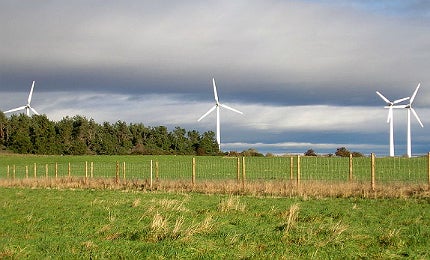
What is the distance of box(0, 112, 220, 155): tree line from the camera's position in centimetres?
9838

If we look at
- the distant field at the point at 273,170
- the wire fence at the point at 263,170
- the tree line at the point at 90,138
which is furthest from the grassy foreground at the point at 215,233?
the tree line at the point at 90,138

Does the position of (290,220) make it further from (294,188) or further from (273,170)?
(273,170)

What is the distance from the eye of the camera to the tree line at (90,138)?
323 ft

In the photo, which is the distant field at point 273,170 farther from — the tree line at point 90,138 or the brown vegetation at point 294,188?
the tree line at point 90,138

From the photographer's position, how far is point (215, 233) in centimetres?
1195

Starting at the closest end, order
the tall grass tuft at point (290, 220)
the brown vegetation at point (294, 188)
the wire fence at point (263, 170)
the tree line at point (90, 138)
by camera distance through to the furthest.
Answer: the tall grass tuft at point (290, 220), the brown vegetation at point (294, 188), the wire fence at point (263, 170), the tree line at point (90, 138)

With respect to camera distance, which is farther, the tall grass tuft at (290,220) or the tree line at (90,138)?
the tree line at (90,138)

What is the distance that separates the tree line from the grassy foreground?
78.7m

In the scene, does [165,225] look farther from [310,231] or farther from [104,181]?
[104,181]

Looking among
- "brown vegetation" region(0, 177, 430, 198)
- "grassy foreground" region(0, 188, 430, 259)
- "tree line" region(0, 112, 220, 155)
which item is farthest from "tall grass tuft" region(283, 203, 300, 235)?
"tree line" region(0, 112, 220, 155)

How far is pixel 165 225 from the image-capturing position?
12.2 m

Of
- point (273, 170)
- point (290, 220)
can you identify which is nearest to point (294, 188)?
point (290, 220)

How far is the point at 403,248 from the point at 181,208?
312 inches

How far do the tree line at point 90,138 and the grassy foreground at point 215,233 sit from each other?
7872 cm
